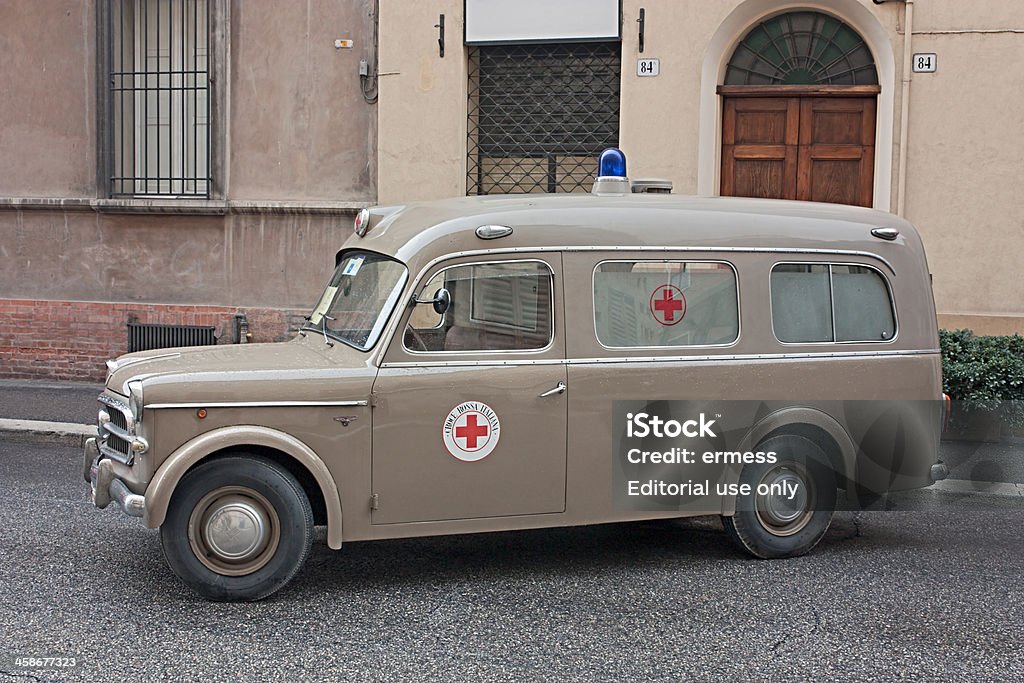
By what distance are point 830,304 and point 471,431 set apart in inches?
87.1

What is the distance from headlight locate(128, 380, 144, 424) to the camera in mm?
5703

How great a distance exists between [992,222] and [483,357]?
7098 millimetres

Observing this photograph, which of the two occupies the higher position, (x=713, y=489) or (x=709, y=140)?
(x=709, y=140)

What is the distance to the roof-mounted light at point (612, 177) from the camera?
23.5 feet

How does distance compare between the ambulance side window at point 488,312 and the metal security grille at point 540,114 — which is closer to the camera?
the ambulance side window at point 488,312

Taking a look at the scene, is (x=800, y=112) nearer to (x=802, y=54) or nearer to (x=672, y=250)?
(x=802, y=54)

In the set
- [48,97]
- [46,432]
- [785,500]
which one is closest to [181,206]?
[48,97]

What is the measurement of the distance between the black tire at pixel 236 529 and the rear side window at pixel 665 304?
6.00ft

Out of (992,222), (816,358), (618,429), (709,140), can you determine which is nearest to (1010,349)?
(992,222)

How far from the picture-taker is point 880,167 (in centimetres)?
1179

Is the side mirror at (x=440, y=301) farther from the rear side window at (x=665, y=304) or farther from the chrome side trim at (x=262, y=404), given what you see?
the rear side window at (x=665, y=304)

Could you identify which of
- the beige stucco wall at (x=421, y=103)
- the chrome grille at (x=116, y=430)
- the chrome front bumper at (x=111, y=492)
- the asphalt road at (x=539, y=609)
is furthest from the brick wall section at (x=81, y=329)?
the chrome front bumper at (x=111, y=492)

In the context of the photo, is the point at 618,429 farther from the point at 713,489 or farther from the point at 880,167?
the point at 880,167

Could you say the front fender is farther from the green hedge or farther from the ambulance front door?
the green hedge
